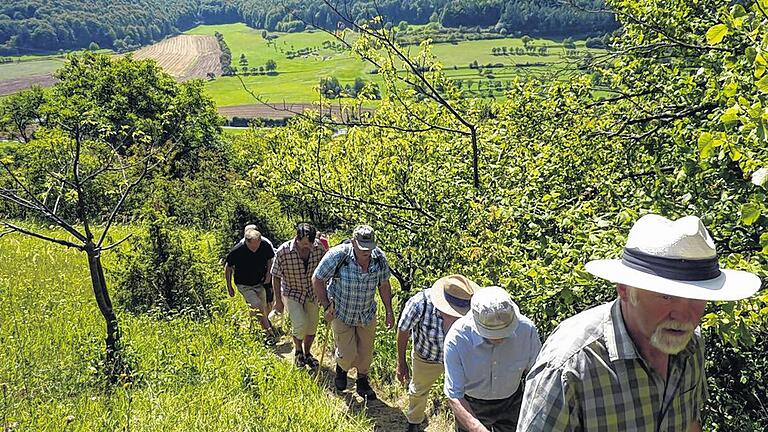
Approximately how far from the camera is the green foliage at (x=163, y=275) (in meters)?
7.85

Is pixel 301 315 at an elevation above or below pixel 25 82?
above

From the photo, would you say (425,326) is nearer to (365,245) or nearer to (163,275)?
(365,245)

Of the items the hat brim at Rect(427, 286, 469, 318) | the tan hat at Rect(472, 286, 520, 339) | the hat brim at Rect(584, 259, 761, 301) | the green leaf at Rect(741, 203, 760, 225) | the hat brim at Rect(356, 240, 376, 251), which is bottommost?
the hat brim at Rect(356, 240, 376, 251)

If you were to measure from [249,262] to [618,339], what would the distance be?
5951 millimetres

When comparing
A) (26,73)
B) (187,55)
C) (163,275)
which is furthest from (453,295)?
(26,73)

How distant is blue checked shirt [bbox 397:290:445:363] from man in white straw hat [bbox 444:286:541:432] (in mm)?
977

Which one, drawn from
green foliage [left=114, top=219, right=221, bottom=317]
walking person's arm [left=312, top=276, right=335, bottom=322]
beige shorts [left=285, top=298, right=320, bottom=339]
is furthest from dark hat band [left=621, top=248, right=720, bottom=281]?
green foliage [left=114, top=219, right=221, bottom=317]

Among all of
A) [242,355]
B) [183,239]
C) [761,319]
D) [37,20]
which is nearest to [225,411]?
[242,355]

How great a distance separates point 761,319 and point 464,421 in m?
1.67

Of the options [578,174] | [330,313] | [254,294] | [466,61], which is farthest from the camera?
[466,61]

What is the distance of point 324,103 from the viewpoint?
855cm

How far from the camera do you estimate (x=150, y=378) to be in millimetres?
5840

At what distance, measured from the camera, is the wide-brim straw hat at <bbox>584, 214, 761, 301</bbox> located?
2.12 m

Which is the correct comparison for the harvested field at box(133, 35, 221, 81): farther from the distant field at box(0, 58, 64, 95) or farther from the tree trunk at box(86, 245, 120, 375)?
the tree trunk at box(86, 245, 120, 375)
